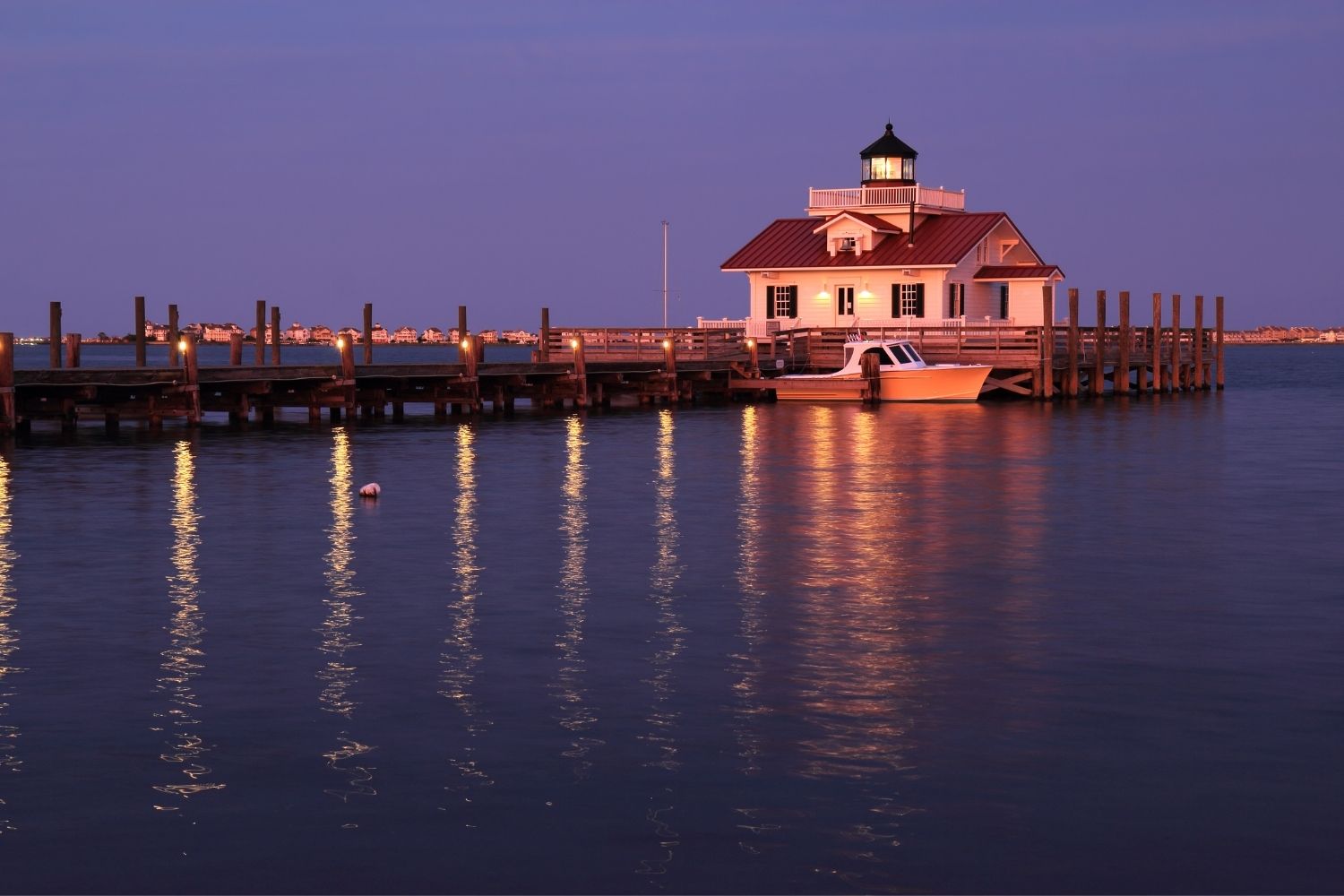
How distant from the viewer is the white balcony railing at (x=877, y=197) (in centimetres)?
5947

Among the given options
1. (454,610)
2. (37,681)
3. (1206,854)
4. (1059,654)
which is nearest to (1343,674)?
(1059,654)

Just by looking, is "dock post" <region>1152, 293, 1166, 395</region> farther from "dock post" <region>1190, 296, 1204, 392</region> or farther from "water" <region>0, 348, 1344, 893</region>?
"water" <region>0, 348, 1344, 893</region>

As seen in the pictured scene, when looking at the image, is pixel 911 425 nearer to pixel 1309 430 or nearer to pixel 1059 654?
pixel 1309 430

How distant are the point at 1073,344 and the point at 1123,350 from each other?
4696 mm

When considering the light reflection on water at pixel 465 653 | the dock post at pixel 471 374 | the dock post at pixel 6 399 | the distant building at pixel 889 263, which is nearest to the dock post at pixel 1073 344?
the distant building at pixel 889 263

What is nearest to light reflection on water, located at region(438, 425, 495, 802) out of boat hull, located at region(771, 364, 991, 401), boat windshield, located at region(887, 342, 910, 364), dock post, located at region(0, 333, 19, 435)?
dock post, located at region(0, 333, 19, 435)

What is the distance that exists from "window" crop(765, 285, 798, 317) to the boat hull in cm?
707

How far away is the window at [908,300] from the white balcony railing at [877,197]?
3084 mm

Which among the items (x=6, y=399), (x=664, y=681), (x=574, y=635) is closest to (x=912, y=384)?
(x=6, y=399)

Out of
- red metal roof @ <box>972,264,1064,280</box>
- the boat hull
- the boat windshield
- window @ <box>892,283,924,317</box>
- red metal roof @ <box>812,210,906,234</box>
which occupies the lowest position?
the boat hull

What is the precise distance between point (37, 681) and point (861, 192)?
5015 centimetres

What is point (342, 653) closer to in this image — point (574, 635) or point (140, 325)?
point (574, 635)

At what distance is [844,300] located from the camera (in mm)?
59438

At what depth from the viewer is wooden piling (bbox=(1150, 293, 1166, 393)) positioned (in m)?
61.0
